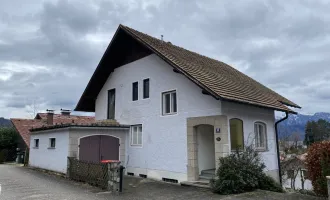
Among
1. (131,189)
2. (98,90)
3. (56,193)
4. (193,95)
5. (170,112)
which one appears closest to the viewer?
(56,193)

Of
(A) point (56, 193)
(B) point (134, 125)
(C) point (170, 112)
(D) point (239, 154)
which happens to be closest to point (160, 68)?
(C) point (170, 112)

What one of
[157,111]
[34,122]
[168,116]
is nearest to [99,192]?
[168,116]

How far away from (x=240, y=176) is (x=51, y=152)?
11.3 metres

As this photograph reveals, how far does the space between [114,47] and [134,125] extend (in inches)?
183

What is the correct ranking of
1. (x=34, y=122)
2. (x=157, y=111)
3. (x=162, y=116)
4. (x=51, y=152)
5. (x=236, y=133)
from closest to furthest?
(x=236, y=133) → (x=162, y=116) → (x=157, y=111) → (x=51, y=152) → (x=34, y=122)

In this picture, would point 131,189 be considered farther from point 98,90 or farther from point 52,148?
point 98,90

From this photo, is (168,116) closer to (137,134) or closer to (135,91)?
(137,134)

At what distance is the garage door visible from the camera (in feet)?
47.8

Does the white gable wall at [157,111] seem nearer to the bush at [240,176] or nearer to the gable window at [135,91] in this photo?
the gable window at [135,91]

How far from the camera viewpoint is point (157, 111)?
45.7 feet

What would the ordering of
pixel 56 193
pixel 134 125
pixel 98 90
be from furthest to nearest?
pixel 98 90 < pixel 134 125 < pixel 56 193

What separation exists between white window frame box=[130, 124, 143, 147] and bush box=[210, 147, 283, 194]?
571cm

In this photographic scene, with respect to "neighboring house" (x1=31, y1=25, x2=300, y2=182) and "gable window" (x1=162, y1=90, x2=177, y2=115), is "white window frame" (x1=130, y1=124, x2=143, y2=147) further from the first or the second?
"gable window" (x1=162, y1=90, x2=177, y2=115)

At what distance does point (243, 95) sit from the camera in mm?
11805
